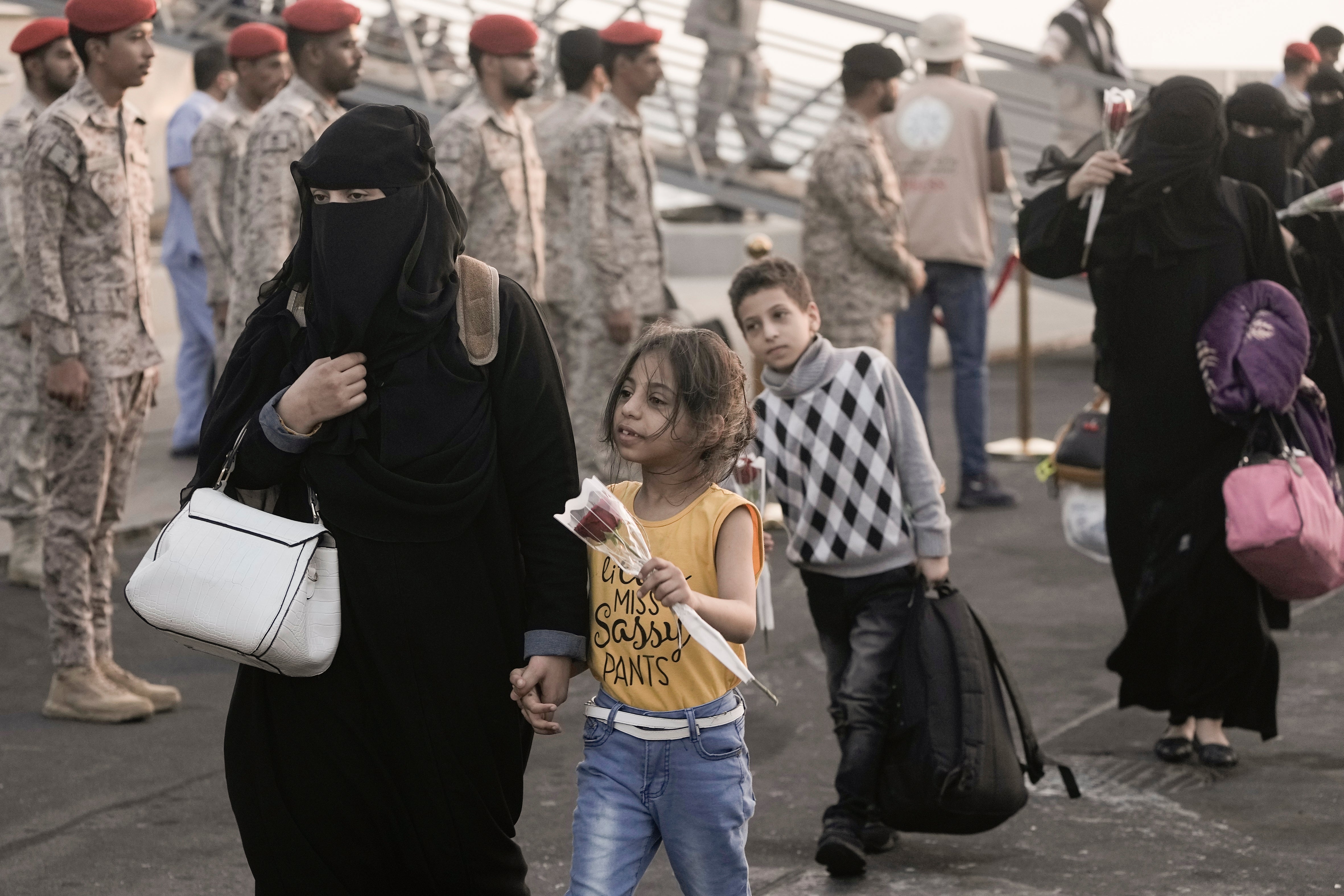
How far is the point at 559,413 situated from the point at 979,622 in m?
1.54

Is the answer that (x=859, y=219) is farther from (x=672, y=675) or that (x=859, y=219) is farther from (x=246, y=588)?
(x=246, y=588)

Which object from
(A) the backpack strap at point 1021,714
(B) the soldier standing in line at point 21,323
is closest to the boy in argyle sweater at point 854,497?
(A) the backpack strap at point 1021,714

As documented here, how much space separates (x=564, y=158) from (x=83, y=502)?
3.68m

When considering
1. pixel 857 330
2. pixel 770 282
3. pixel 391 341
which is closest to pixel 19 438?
pixel 857 330

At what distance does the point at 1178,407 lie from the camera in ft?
17.0

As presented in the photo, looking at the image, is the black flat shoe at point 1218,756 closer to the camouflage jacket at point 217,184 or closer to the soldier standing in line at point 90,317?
the soldier standing in line at point 90,317

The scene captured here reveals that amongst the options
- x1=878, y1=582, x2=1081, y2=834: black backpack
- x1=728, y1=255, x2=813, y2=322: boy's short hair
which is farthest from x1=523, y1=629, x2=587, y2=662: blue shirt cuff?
x1=728, y1=255, x2=813, y2=322: boy's short hair

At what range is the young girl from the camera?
3.09 meters

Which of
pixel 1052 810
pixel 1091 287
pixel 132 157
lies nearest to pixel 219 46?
pixel 132 157

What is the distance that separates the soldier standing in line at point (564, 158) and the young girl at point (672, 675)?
5.35m

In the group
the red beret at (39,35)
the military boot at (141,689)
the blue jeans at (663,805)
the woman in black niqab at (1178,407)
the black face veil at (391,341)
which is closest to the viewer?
the black face veil at (391,341)

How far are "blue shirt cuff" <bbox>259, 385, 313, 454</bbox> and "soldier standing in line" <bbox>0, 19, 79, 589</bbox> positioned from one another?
4.52 m

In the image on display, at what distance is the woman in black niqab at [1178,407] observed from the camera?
5102 mm

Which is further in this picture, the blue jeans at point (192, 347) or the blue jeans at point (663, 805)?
the blue jeans at point (192, 347)
